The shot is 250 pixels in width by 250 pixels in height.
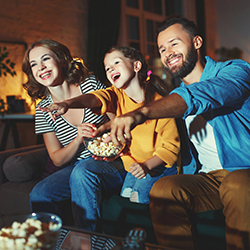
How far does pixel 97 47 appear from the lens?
4820 millimetres

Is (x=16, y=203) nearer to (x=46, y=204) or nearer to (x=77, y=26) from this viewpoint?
(x=46, y=204)

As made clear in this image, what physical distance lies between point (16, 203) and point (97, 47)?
3545mm

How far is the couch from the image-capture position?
4.13 ft

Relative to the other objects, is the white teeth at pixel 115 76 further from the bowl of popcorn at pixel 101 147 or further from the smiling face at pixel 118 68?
the bowl of popcorn at pixel 101 147

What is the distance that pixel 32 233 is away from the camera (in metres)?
0.82

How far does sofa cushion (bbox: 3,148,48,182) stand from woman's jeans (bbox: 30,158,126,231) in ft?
0.98

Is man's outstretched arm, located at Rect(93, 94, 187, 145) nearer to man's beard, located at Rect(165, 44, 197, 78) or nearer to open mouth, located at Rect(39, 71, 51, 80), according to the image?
man's beard, located at Rect(165, 44, 197, 78)

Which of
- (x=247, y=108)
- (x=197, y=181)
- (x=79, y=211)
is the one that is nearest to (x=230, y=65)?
(x=247, y=108)

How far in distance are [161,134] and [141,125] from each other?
12 cm

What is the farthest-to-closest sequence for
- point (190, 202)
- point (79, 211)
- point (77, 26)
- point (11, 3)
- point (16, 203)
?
point (77, 26) < point (11, 3) < point (16, 203) < point (79, 211) < point (190, 202)

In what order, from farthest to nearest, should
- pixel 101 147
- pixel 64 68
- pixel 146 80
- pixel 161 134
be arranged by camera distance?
pixel 64 68
pixel 146 80
pixel 161 134
pixel 101 147

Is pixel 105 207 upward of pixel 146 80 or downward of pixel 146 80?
downward

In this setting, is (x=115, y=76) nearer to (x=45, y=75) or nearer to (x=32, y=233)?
(x=45, y=75)

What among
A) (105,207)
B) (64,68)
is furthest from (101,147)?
(64,68)
